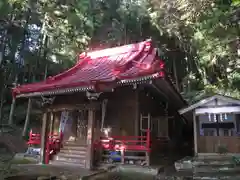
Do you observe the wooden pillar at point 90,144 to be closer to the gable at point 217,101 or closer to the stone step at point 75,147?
the stone step at point 75,147

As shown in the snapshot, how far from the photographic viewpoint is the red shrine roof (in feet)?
27.4

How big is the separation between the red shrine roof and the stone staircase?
2695 millimetres

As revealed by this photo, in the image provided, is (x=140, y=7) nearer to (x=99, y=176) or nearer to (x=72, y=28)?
(x=72, y=28)

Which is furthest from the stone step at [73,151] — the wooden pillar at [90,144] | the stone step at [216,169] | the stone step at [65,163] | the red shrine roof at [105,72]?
the stone step at [216,169]

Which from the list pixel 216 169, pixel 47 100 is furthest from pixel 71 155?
pixel 216 169

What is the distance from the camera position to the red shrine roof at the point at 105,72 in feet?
27.4

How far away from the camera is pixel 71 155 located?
33.0 feet

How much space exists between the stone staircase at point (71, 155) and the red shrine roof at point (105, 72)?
2695 millimetres

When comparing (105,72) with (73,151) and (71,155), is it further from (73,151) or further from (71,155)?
(71,155)

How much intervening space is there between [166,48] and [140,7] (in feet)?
16.6

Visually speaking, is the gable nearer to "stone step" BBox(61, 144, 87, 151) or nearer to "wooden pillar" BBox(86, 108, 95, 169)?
"wooden pillar" BBox(86, 108, 95, 169)

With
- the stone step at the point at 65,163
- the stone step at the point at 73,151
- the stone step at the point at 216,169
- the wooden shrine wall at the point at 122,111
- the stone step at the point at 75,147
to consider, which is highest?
the wooden shrine wall at the point at 122,111

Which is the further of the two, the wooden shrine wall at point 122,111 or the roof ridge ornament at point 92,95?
the wooden shrine wall at point 122,111

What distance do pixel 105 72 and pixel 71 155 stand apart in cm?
406
